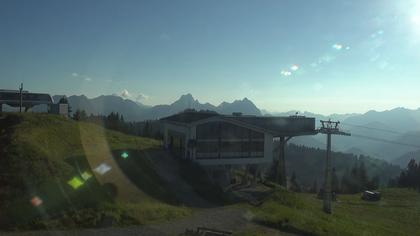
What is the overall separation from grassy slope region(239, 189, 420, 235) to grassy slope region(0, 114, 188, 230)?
218 inches

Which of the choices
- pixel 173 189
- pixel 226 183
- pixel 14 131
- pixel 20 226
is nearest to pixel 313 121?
pixel 226 183

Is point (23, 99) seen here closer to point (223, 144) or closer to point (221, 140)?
point (221, 140)

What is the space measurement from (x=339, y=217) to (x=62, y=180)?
63.1 ft

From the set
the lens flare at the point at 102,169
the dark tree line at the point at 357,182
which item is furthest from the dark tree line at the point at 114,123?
the dark tree line at the point at 357,182

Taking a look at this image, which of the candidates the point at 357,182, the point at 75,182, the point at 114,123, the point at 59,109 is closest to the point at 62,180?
the point at 75,182

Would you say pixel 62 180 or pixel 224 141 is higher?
pixel 224 141

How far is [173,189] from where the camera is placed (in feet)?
89.6

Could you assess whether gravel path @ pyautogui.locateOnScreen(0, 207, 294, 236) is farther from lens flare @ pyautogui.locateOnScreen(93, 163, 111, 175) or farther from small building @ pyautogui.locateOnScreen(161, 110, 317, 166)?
small building @ pyautogui.locateOnScreen(161, 110, 317, 166)

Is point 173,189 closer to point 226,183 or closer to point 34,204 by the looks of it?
point 226,183

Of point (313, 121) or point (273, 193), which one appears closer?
point (273, 193)

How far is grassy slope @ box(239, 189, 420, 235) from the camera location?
21672mm

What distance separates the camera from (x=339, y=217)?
95.6ft

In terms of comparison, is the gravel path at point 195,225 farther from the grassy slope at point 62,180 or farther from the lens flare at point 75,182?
the lens flare at point 75,182

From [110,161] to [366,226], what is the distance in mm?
18722
